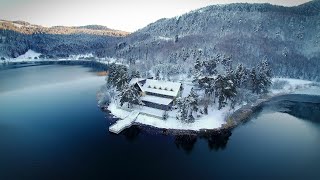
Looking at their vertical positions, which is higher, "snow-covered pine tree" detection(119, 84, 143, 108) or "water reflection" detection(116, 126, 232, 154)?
"snow-covered pine tree" detection(119, 84, 143, 108)

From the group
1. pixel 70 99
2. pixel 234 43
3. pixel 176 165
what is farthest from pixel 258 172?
pixel 234 43

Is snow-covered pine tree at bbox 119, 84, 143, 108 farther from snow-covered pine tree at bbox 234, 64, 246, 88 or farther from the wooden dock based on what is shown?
snow-covered pine tree at bbox 234, 64, 246, 88

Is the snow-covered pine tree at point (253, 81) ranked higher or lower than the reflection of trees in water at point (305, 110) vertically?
higher

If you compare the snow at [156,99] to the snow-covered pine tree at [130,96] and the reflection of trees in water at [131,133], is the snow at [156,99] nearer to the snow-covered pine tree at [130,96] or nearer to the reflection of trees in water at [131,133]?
the snow-covered pine tree at [130,96]

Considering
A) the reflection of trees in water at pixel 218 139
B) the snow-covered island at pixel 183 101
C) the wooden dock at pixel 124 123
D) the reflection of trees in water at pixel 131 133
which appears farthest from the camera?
the snow-covered island at pixel 183 101

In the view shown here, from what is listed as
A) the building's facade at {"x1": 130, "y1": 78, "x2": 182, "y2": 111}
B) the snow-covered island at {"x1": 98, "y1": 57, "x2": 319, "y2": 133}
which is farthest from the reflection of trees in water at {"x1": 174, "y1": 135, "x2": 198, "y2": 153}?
the building's facade at {"x1": 130, "y1": 78, "x2": 182, "y2": 111}

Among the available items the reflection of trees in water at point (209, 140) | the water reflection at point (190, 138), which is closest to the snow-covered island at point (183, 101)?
the water reflection at point (190, 138)

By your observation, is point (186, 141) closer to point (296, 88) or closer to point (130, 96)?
point (130, 96)
